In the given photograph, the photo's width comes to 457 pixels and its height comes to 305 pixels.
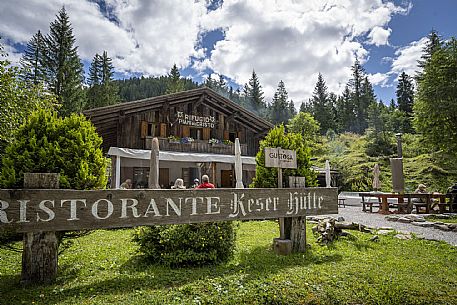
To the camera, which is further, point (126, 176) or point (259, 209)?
point (126, 176)

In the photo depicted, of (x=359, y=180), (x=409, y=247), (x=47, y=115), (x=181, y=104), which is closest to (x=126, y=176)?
(x=181, y=104)

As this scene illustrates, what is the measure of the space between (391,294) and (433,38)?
102 feet

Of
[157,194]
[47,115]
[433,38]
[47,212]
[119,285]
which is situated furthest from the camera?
[433,38]

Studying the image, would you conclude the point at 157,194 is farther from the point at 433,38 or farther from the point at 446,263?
the point at 433,38

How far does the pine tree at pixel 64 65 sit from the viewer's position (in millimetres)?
28306

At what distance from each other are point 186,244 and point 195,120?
12.7 m

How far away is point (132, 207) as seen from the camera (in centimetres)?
366

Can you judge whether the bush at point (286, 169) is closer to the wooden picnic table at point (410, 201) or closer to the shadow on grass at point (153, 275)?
the shadow on grass at point (153, 275)

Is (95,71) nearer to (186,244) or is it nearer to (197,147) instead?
(197,147)

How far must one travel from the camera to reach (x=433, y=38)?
87.0 ft

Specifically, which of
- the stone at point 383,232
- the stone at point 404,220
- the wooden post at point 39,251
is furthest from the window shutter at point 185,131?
the wooden post at point 39,251

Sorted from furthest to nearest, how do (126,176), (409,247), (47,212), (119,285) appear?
(126,176)
(409,247)
(119,285)
(47,212)

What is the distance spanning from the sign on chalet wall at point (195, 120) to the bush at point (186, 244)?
1203 centimetres

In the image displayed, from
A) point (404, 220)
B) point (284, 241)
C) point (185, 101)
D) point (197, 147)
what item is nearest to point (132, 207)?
point (284, 241)
